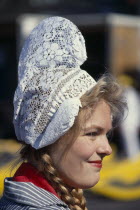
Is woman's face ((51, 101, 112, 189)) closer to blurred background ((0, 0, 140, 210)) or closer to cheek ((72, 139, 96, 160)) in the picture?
cheek ((72, 139, 96, 160))

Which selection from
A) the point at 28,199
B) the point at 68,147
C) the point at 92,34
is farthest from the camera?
the point at 92,34

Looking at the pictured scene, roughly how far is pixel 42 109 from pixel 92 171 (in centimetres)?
27

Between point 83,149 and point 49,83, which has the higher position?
point 49,83

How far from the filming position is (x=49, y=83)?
2.04 metres

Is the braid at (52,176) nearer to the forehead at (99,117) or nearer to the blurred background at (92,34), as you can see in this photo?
the forehead at (99,117)

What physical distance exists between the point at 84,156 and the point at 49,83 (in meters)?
0.27

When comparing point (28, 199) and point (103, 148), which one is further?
point (103, 148)

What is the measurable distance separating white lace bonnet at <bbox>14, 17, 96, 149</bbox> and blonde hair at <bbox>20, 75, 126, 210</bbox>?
28 millimetres

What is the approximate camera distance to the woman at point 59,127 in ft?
6.57

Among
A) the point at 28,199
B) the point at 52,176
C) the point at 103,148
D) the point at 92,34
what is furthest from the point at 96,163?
the point at 92,34

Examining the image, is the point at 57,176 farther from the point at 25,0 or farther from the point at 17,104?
the point at 25,0

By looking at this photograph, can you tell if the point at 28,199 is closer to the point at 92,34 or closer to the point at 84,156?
the point at 84,156

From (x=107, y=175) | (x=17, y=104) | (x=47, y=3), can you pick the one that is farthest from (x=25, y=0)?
(x=17, y=104)

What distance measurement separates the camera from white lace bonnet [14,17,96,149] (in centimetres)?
203
